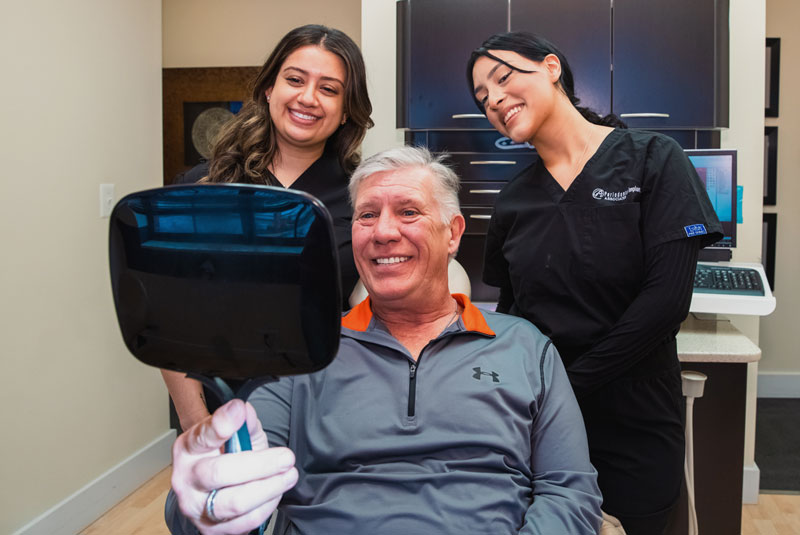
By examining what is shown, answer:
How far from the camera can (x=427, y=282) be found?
127 cm

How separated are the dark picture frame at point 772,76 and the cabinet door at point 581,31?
6.64 ft

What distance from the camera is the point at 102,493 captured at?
2.64 meters

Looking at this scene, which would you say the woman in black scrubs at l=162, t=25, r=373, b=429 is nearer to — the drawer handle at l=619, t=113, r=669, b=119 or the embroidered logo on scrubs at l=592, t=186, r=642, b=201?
the embroidered logo on scrubs at l=592, t=186, r=642, b=201

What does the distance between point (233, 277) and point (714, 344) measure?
1476mm

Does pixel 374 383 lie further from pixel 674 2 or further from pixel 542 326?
pixel 674 2

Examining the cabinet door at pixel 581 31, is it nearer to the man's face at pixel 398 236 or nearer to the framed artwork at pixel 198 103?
the man's face at pixel 398 236

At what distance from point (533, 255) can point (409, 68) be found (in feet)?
4.12

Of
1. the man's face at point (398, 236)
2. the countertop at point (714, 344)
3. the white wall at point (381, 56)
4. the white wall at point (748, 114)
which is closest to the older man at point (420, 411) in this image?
the man's face at point (398, 236)

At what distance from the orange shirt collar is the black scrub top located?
0.18m

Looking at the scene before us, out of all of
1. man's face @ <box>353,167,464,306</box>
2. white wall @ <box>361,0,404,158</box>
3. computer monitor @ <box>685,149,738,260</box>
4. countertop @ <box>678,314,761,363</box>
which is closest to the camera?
man's face @ <box>353,167,464,306</box>

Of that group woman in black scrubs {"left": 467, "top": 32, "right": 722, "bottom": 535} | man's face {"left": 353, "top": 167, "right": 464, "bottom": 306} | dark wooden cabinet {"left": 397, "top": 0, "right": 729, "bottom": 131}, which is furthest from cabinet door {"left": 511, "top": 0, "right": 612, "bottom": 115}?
man's face {"left": 353, "top": 167, "right": 464, "bottom": 306}

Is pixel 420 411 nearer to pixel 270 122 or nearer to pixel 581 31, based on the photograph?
A: pixel 270 122

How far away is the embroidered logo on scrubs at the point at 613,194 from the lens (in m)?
1.33

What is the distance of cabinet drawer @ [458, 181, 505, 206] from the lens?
2.48 m
